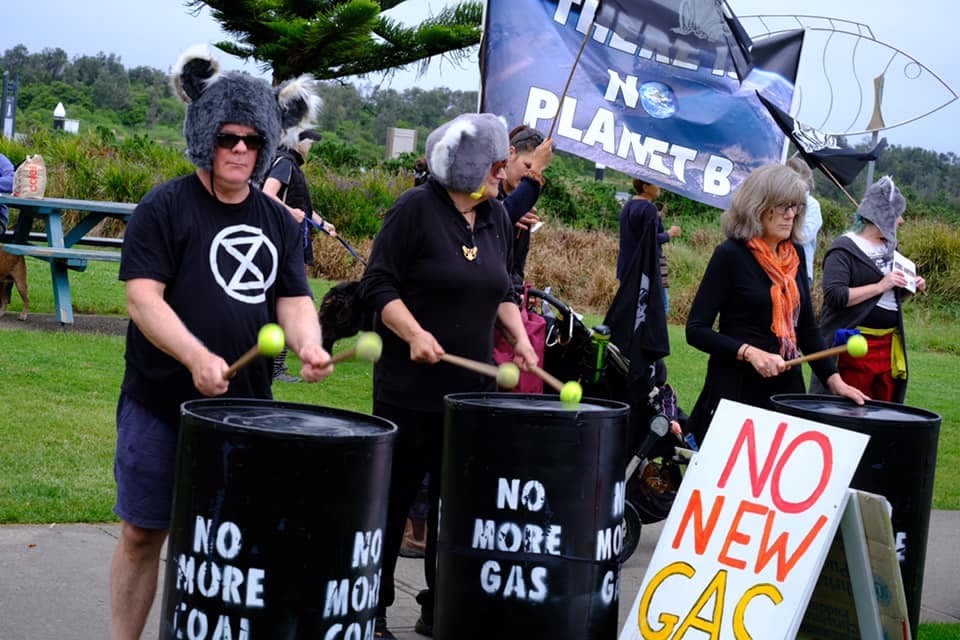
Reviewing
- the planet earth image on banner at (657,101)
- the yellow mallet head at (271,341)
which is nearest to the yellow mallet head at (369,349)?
the yellow mallet head at (271,341)

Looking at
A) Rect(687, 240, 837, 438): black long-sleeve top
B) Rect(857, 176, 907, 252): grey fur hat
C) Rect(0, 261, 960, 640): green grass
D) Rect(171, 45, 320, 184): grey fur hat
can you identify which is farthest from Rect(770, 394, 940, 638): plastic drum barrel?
Rect(857, 176, 907, 252): grey fur hat

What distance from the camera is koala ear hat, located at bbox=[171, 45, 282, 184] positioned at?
367cm

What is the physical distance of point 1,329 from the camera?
10.7 meters

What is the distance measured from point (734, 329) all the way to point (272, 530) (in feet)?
8.83

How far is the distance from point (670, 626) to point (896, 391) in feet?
10.1

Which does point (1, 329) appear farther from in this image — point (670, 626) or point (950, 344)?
point (950, 344)

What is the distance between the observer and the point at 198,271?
3.57 meters

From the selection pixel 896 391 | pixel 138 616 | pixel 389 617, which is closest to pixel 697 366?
pixel 896 391

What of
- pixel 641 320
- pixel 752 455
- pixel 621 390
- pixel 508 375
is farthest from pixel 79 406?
pixel 752 455

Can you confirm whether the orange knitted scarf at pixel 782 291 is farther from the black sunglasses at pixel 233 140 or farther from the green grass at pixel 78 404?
the green grass at pixel 78 404

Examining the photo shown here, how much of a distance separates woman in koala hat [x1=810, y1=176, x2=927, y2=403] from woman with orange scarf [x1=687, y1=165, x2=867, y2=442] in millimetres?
1440

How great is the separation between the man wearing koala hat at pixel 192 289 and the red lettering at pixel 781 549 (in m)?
1.49

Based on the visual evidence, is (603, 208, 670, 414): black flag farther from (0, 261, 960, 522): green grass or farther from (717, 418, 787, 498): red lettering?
(0, 261, 960, 522): green grass

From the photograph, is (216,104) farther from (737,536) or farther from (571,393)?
(737,536)
